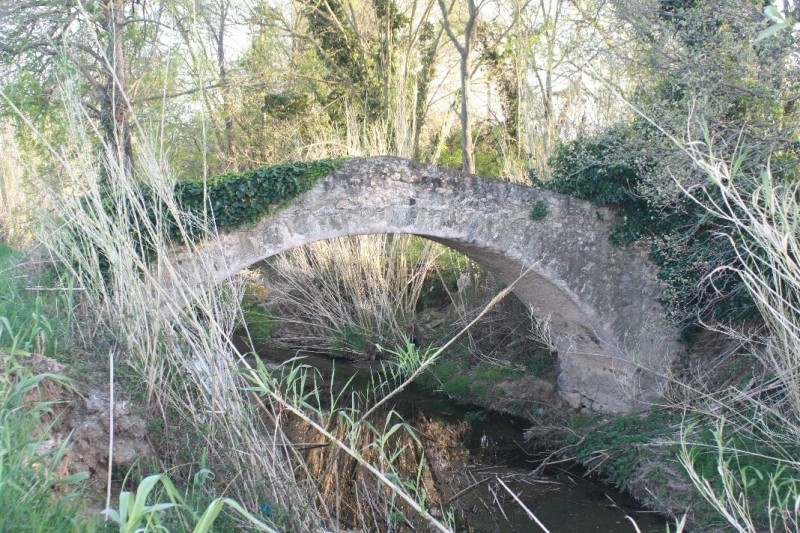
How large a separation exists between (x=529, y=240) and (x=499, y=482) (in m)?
3.30

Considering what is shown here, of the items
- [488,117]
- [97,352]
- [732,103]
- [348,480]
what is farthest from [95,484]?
[488,117]

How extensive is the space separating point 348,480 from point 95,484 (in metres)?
3.43

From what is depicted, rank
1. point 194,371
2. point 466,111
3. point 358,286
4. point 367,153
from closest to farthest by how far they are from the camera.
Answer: point 194,371 → point 367,153 → point 358,286 → point 466,111

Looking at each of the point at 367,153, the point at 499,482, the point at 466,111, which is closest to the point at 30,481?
the point at 499,482

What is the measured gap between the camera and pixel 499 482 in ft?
15.2

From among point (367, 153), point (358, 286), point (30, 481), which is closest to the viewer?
point (30, 481)

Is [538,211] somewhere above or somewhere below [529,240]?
above

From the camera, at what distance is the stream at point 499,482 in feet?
19.8

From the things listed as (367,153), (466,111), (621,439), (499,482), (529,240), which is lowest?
(621,439)

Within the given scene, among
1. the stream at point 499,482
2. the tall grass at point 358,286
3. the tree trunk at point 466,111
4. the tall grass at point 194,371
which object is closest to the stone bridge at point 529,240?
the stream at point 499,482

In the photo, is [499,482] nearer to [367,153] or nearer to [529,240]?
[529,240]

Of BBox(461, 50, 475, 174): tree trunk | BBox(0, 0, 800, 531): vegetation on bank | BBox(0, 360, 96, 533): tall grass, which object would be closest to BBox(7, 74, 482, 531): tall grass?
BBox(0, 0, 800, 531): vegetation on bank

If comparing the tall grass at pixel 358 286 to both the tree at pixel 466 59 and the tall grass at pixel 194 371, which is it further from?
the tall grass at pixel 194 371

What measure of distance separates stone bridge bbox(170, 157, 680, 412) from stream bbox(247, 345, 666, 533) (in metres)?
1.18
